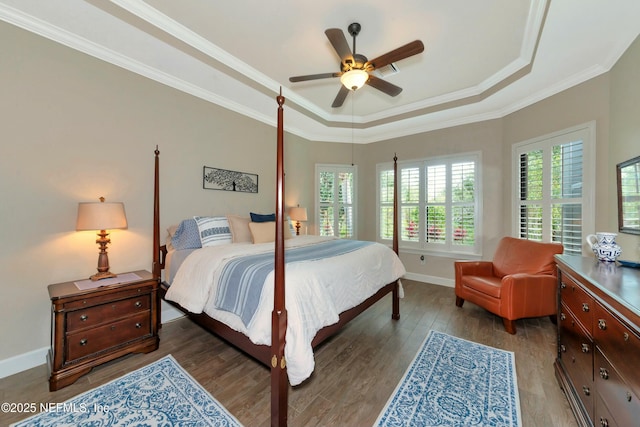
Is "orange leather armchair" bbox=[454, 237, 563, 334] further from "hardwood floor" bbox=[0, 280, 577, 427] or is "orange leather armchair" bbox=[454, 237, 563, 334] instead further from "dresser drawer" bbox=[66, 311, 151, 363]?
"dresser drawer" bbox=[66, 311, 151, 363]

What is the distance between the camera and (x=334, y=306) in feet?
6.14

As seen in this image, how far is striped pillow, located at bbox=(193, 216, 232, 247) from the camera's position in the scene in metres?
2.79

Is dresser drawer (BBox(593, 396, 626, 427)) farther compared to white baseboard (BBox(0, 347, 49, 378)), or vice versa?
white baseboard (BBox(0, 347, 49, 378))

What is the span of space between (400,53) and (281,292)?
2095 millimetres

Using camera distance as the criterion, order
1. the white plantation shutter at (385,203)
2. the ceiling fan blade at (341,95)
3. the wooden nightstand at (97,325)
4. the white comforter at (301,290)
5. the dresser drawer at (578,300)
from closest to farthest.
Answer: the dresser drawer at (578,300) < the white comforter at (301,290) < the wooden nightstand at (97,325) < the ceiling fan blade at (341,95) < the white plantation shutter at (385,203)

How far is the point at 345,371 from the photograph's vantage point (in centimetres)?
204

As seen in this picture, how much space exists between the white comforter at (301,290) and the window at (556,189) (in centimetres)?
224

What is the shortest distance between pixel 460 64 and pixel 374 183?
101 inches

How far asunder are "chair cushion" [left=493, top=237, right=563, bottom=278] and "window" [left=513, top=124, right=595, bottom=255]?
1.22 ft

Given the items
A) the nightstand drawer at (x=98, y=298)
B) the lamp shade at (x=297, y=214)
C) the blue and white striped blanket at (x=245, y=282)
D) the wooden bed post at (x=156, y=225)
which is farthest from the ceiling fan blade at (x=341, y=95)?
the nightstand drawer at (x=98, y=298)

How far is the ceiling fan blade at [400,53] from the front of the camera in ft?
6.40

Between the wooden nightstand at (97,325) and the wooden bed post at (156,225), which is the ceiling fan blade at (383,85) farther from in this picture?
the wooden nightstand at (97,325)

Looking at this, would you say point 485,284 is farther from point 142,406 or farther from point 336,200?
point 142,406

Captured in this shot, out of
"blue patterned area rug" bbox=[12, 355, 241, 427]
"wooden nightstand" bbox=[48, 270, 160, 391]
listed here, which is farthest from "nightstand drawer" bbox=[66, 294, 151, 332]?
"blue patterned area rug" bbox=[12, 355, 241, 427]
